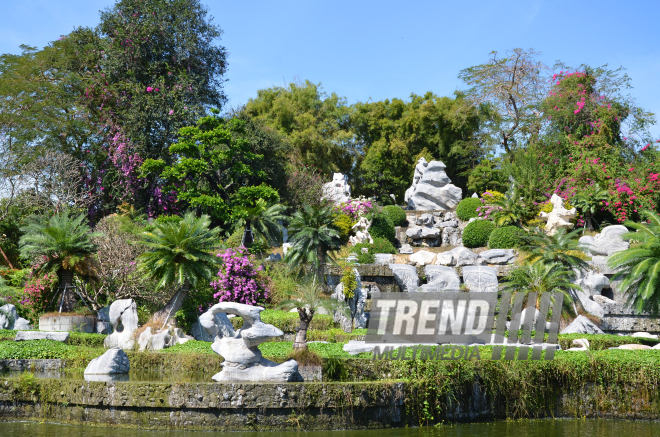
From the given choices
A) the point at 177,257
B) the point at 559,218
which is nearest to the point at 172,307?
the point at 177,257

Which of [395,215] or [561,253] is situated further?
[395,215]

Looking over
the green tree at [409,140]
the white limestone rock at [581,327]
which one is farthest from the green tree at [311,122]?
the white limestone rock at [581,327]

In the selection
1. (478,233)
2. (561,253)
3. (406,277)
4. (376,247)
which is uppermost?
(478,233)

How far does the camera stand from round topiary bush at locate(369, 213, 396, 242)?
26.6 m

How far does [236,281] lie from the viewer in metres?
18.8

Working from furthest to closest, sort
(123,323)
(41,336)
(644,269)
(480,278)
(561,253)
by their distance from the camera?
1. (480,278)
2. (561,253)
3. (123,323)
4. (41,336)
5. (644,269)

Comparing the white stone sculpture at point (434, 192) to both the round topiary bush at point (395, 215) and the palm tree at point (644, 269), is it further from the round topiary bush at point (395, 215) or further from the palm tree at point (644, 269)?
the palm tree at point (644, 269)

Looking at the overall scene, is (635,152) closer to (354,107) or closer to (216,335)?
(354,107)

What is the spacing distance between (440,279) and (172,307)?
9.02 m

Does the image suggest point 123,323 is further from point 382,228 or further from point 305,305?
point 382,228

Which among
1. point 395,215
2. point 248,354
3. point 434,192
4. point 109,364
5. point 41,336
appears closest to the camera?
point 248,354

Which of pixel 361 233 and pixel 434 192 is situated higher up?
pixel 434 192

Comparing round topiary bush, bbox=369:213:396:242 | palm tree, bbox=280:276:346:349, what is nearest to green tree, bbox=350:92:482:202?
round topiary bush, bbox=369:213:396:242

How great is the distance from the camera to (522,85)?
111ft
